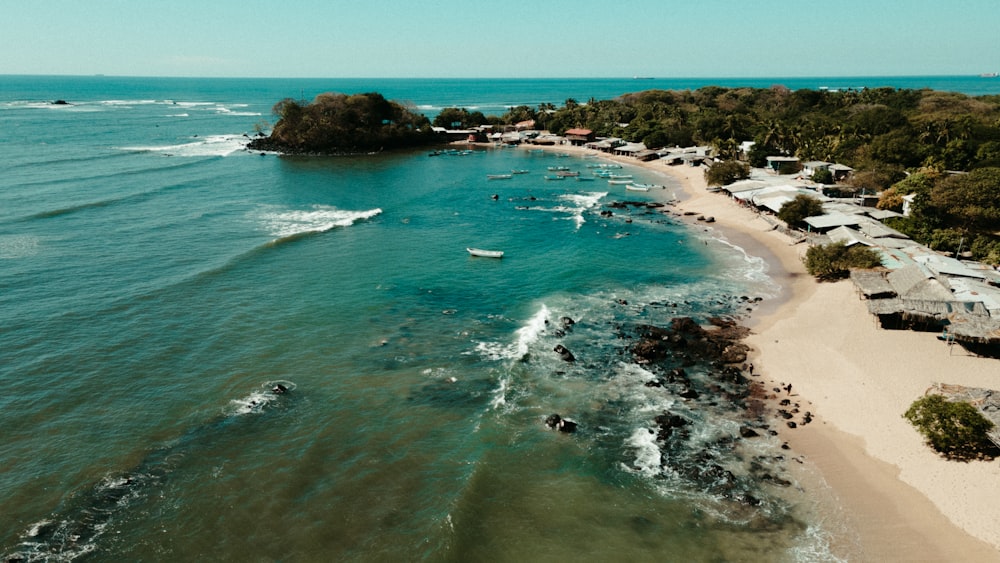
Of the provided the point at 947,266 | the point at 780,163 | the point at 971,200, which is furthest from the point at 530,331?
the point at 780,163

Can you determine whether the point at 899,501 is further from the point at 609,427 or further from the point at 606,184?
the point at 606,184

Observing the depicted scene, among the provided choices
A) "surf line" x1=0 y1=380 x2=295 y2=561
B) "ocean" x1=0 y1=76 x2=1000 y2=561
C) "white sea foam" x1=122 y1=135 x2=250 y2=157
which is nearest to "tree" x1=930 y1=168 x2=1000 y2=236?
"ocean" x1=0 y1=76 x2=1000 y2=561

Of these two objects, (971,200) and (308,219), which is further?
(308,219)

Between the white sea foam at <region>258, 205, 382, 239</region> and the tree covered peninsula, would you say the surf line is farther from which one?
the tree covered peninsula

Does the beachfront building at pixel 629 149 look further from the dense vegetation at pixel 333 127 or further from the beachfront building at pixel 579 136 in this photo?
the dense vegetation at pixel 333 127

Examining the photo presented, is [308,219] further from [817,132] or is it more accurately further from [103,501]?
[817,132]
